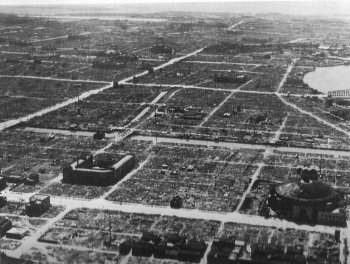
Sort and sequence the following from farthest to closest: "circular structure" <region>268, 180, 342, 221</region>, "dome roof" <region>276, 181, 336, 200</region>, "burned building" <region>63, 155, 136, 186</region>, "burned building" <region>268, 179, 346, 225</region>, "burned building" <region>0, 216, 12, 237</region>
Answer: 1. "burned building" <region>63, 155, 136, 186</region>
2. "dome roof" <region>276, 181, 336, 200</region>
3. "circular structure" <region>268, 180, 342, 221</region>
4. "burned building" <region>268, 179, 346, 225</region>
5. "burned building" <region>0, 216, 12, 237</region>

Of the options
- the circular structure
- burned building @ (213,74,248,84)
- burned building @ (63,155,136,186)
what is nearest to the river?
burned building @ (213,74,248,84)

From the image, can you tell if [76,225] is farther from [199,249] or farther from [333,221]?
[333,221]

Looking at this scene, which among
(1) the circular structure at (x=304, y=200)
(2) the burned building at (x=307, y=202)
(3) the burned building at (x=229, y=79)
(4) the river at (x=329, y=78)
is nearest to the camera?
(2) the burned building at (x=307, y=202)

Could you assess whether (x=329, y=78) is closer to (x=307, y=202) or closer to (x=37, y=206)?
(x=307, y=202)

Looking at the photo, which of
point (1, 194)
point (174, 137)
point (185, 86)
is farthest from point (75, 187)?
point (185, 86)

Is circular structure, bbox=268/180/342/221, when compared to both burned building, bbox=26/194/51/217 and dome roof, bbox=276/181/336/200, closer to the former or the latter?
dome roof, bbox=276/181/336/200

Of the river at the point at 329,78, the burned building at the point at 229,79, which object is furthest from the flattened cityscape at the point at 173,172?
the river at the point at 329,78

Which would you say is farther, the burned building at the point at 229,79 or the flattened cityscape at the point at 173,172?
the burned building at the point at 229,79

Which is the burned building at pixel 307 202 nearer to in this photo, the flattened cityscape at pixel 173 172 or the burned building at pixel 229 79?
the flattened cityscape at pixel 173 172
